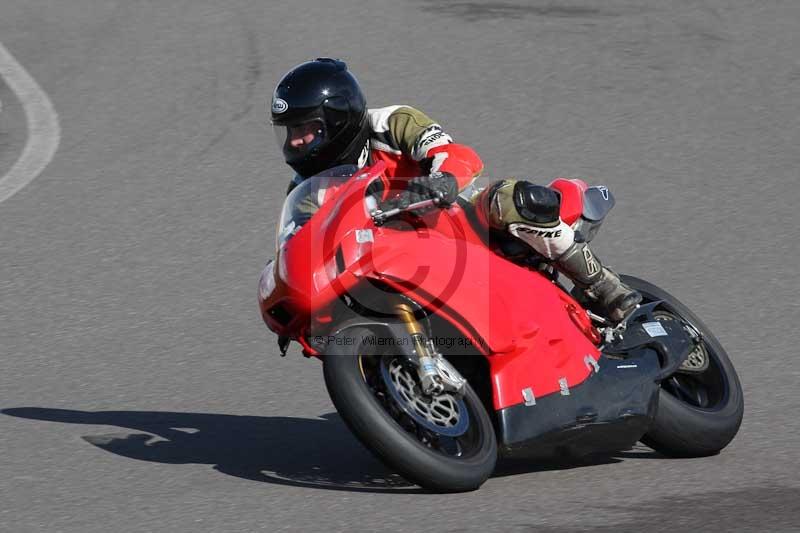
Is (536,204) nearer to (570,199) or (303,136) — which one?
(570,199)

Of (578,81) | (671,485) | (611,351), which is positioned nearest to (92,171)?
(578,81)

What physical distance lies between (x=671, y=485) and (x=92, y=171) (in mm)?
6222

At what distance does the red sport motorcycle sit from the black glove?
37 mm

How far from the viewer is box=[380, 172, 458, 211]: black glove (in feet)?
17.0

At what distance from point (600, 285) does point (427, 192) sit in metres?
1.12

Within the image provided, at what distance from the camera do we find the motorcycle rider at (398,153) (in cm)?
554

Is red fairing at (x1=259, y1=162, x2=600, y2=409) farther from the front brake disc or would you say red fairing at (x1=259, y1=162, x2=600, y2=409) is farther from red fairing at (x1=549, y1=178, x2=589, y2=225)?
red fairing at (x1=549, y1=178, x2=589, y2=225)

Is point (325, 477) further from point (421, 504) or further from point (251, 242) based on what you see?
point (251, 242)

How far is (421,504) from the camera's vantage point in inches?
195

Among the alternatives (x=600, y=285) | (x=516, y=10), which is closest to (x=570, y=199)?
(x=600, y=285)

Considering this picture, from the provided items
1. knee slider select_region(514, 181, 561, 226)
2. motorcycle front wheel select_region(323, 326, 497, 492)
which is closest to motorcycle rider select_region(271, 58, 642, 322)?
knee slider select_region(514, 181, 561, 226)

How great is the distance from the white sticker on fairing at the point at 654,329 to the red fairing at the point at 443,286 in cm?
36

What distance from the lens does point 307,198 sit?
5.36m

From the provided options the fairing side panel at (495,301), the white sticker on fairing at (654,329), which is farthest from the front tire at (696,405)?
the fairing side panel at (495,301)
